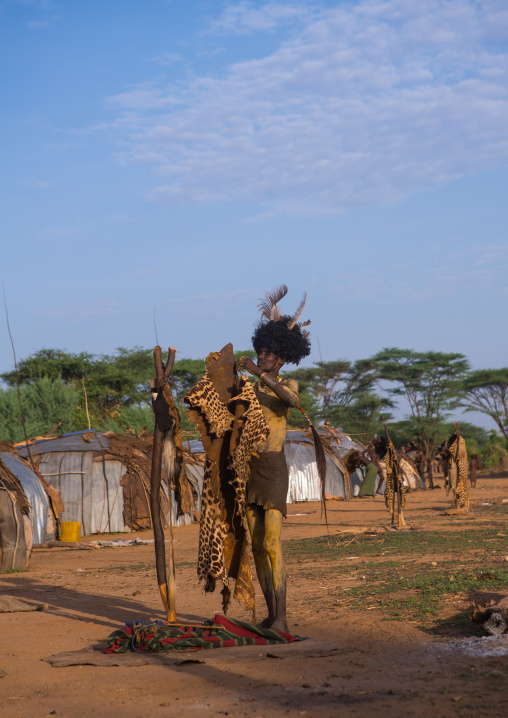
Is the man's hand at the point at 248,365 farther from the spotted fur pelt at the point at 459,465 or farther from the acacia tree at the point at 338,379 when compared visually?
the acacia tree at the point at 338,379

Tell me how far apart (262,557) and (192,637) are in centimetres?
72

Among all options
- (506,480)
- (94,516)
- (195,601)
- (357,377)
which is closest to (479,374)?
(357,377)

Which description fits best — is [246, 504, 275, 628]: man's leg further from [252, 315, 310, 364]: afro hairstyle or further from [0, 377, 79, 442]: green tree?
[0, 377, 79, 442]: green tree

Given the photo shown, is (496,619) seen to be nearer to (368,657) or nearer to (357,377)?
(368,657)

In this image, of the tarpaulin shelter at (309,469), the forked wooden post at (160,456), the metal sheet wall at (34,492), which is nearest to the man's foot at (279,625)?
the forked wooden post at (160,456)

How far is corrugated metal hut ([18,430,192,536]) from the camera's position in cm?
1720

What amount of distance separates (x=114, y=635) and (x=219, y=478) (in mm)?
1253

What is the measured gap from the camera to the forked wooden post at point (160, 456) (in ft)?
16.9

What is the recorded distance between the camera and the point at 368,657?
14.3 ft

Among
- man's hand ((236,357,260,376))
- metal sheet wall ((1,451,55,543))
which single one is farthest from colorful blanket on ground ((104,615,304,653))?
metal sheet wall ((1,451,55,543))

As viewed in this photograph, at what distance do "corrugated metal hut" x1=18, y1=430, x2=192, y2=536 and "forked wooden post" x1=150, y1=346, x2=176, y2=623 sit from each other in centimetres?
1203

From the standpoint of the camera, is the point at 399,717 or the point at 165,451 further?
the point at 165,451

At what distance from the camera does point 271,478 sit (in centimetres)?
516

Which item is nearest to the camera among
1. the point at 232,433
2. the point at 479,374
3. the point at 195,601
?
the point at 232,433
